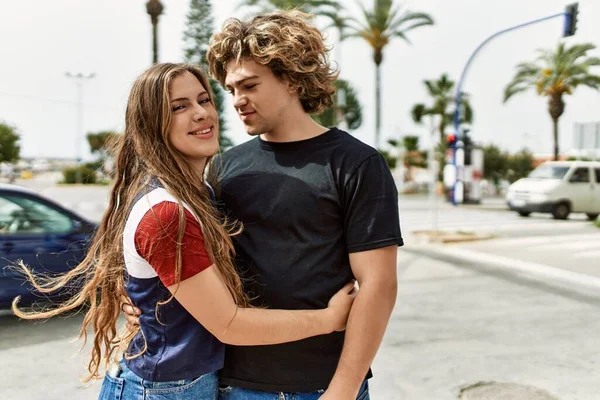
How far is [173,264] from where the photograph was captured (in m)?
1.41

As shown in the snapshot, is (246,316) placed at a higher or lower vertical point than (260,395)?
higher

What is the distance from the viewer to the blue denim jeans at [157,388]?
1568 mm

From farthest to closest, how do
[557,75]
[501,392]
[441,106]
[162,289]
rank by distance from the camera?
[441,106] < [557,75] < [501,392] < [162,289]

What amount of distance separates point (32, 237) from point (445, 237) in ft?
30.4

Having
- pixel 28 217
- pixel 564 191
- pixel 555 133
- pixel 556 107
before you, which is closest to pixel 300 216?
pixel 28 217

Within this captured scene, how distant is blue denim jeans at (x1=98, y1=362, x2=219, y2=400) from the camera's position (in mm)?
1568

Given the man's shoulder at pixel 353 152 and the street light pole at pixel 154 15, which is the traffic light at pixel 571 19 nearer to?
the street light pole at pixel 154 15

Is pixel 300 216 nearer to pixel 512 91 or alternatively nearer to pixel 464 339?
pixel 464 339

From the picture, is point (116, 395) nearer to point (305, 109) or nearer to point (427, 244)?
point (305, 109)

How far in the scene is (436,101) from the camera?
43375mm

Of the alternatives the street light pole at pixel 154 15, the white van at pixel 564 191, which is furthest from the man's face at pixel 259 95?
the white van at pixel 564 191

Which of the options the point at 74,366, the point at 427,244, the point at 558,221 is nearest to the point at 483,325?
the point at 74,366

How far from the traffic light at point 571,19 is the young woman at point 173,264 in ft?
53.1

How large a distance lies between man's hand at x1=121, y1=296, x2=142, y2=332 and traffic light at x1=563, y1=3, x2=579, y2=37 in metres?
16.5
